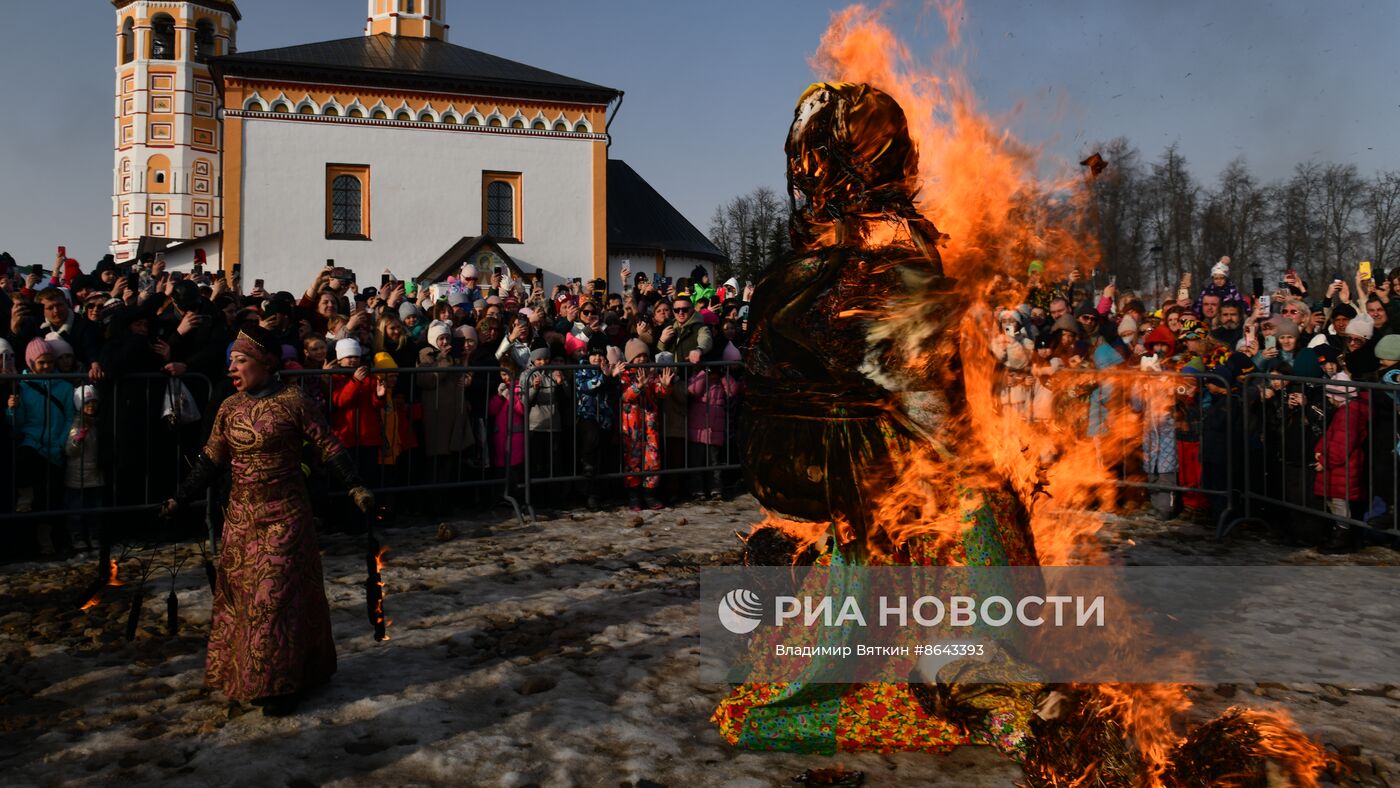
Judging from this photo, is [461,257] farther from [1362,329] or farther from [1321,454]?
[1321,454]

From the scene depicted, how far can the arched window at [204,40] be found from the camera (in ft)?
200

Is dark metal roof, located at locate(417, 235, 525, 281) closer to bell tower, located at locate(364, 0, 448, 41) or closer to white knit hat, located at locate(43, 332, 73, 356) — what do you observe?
bell tower, located at locate(364, 0, 448, 41)

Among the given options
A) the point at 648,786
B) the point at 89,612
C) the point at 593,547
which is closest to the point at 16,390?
the point at 89,612

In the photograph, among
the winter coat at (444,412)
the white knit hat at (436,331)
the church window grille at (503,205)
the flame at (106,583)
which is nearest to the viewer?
the flame at (106,583)

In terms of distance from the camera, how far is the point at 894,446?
11.7 ft

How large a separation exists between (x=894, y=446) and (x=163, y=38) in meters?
69.7

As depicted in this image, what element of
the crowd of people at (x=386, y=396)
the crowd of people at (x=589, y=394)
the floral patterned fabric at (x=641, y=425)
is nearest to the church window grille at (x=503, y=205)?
the crowd of people at (x=386, y=396)

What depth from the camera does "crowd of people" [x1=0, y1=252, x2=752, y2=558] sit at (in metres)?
7.60

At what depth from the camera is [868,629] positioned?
3.63 meters

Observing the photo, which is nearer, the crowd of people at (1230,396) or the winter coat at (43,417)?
the winter coat at (43,417)

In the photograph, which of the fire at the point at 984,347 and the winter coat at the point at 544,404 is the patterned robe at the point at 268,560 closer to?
the fire at the point at 984,347

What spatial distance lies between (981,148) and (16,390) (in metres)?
7.24

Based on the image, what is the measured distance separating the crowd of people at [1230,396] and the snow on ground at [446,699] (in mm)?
3613

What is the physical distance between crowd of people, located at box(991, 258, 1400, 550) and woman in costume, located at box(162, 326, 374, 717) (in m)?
5.22
